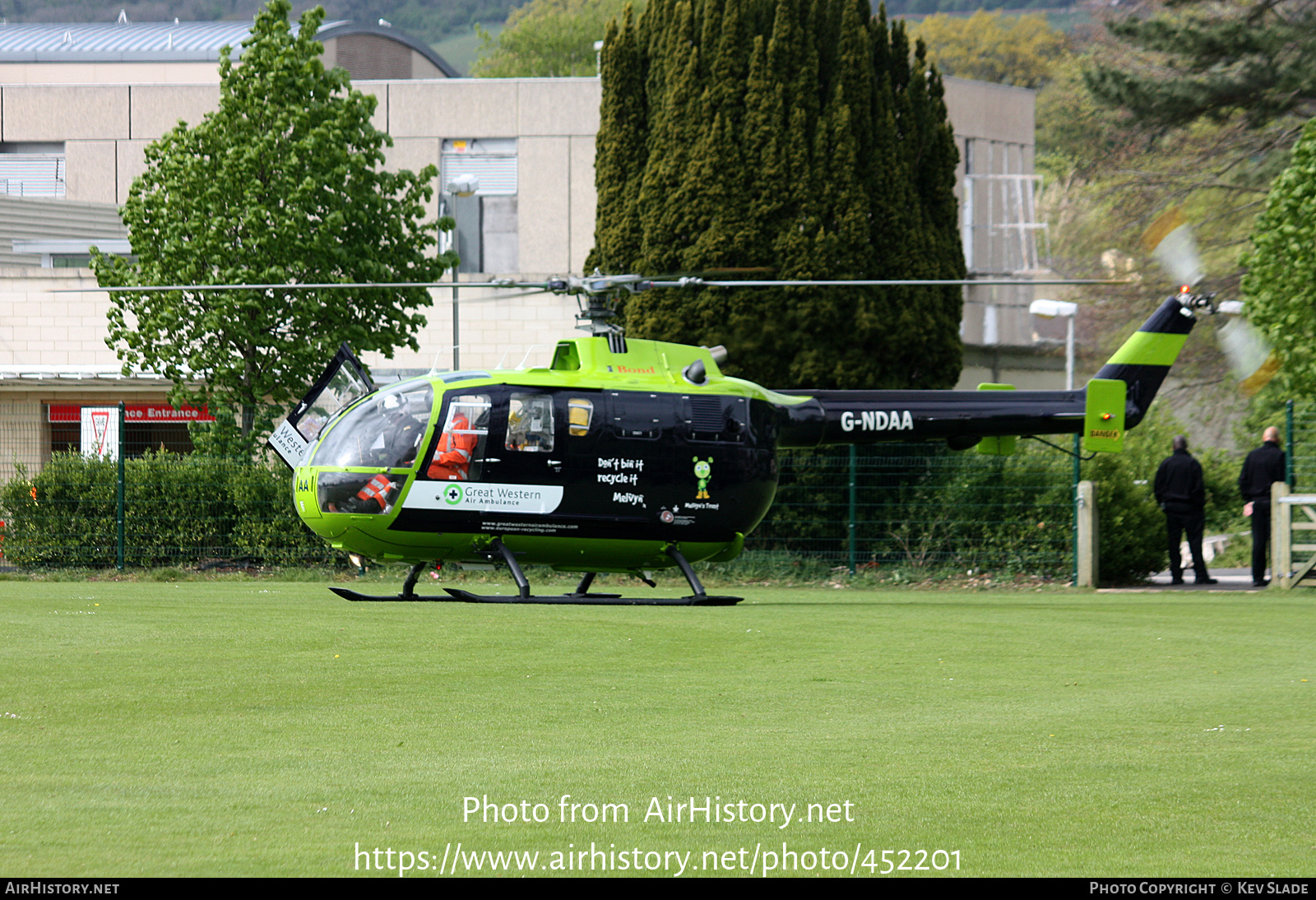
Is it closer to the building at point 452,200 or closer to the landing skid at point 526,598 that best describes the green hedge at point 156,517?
the building at point 452,200

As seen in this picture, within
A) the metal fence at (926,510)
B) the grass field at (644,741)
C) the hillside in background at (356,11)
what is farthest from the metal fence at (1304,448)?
the hillside in background at (356,11)

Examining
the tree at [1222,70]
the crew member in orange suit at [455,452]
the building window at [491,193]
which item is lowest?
the crew member in orange suit at [455,452]

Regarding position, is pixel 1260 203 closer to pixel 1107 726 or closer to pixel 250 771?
pixel 1107 726

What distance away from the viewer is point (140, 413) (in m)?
26.5

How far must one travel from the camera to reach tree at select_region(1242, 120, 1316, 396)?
17.8 metres

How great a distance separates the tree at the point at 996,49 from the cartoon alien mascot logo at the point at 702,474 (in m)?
67.6

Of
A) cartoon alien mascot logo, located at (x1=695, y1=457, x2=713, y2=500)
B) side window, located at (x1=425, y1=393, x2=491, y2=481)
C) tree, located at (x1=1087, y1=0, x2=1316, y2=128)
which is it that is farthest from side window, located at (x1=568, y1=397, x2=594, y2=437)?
tree, located at (x1=1087, y1=0, x2=1316, y2=128)

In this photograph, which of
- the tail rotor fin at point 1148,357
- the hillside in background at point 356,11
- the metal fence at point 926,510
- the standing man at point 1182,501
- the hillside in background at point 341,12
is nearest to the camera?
the tail rotor fin at point 1148,357

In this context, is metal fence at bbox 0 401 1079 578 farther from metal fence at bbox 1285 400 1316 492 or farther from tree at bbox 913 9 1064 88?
tree at bbox 913 9 1064 88

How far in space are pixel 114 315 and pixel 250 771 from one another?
15933 mm

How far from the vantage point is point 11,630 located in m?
11.4

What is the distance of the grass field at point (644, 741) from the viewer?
5.00m

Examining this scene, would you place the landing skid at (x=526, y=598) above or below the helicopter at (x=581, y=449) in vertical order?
below
